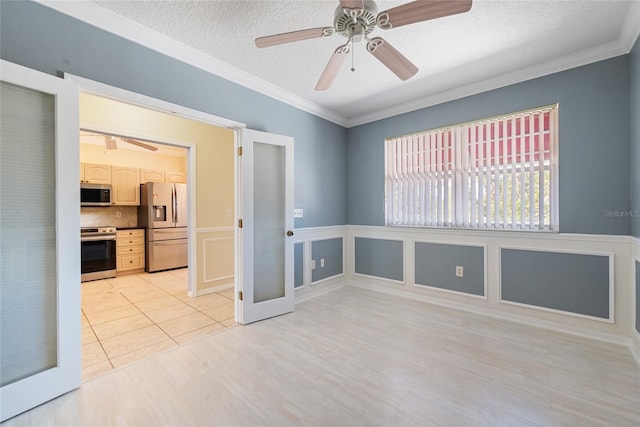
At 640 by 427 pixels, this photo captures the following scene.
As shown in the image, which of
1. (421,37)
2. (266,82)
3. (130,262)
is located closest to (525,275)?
(421,37)

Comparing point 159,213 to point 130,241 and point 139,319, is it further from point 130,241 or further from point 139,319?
point 139,319

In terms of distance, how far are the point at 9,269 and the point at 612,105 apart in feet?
15.7

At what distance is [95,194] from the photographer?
4.88 meters

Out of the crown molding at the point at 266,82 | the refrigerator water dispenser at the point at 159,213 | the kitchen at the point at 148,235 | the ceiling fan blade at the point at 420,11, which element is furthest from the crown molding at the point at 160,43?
the refrigerator water dispenser at the point at 159,213

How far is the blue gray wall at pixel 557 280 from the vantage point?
247 centimetres

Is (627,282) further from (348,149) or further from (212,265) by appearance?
(212,265)

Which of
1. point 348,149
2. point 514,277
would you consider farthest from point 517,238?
point 348,149

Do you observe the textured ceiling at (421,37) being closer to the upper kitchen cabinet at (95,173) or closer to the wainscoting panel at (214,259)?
the wainscoting panel at (214,259)

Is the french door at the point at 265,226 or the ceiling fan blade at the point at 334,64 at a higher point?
the ceiling fan blade at the point at 334,64

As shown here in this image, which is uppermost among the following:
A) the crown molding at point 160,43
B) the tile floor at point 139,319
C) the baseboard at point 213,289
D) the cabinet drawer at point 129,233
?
the crown molding at point 160,43

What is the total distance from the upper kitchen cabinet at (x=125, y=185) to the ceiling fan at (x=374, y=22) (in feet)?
16.4

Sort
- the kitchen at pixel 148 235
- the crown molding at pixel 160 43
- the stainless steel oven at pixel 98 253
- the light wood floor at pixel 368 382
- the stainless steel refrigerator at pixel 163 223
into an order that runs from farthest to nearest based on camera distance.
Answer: the stainless steel refrigerator at pixel 163 223, the stainless steel oven at pixel 98 253, the kitchen at pixel 148 235, the crown molding at pixel 160 43, the light wood floor at pixel 368 382

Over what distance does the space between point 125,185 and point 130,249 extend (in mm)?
1298

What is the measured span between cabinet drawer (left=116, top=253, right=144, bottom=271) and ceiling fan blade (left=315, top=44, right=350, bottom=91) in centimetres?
505
